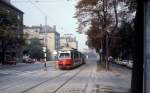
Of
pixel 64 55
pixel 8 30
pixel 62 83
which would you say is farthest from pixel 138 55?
pixel 8 30

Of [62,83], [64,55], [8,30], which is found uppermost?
[8,30]

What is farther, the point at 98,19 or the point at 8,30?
the point at 8,30

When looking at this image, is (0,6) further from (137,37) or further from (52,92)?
(137,37)

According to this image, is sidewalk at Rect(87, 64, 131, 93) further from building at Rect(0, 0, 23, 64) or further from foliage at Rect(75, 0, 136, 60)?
building at Rect(0, 0, 23, 64)

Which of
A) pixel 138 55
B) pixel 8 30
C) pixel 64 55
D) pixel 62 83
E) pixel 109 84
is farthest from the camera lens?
pixel 8 30

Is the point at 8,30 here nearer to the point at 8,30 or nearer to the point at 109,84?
the point at 8,30

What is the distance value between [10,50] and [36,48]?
2422 cm

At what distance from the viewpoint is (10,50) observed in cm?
10981

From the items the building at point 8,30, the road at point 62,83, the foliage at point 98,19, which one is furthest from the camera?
the building at point 8,30

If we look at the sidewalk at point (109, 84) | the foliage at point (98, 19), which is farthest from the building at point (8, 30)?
the sidewalk at point (109, 84)

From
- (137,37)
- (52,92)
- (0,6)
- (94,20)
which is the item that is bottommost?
(52,92)

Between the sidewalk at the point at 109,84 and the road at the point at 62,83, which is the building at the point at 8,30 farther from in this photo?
the sidewalk at the point at 109,84

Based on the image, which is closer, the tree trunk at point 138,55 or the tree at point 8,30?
the tree trunk at point 138,55

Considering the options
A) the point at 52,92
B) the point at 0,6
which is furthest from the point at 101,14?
the point at 0,6
